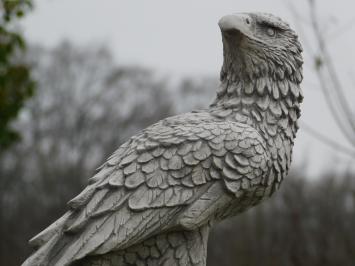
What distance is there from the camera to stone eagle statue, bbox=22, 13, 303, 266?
2691 millimetres

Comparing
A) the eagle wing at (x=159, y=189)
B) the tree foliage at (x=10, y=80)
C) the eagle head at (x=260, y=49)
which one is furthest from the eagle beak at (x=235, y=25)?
the tree foliage at (x=10, y=80)

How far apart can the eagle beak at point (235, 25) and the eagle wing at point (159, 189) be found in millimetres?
478

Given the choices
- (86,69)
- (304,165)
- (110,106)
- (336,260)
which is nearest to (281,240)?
(336,260)

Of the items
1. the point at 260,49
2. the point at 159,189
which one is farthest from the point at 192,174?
the point at 260,49

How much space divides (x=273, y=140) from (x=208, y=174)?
432mm

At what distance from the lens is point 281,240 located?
44.3 ft

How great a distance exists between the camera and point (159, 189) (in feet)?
8.97

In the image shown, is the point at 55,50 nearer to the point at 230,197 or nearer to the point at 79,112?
the point at 79,112

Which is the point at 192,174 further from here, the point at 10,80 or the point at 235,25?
the point at 10,80

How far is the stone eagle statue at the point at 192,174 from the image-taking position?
269cm

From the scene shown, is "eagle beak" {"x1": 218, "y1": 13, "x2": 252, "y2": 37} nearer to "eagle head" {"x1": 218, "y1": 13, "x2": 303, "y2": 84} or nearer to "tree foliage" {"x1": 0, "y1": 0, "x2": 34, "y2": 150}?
"eagle head" {"x1": 218, "y1": 13, "x2": 303, "y2": 84}

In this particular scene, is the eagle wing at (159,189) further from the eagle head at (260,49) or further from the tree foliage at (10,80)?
the tree foliage at (10,80)

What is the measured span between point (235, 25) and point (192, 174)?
0.79m

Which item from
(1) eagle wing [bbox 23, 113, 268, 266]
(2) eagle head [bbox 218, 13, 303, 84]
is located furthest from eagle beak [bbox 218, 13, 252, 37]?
(1) eagle wing [bbox 23, 113, 268, 266]
